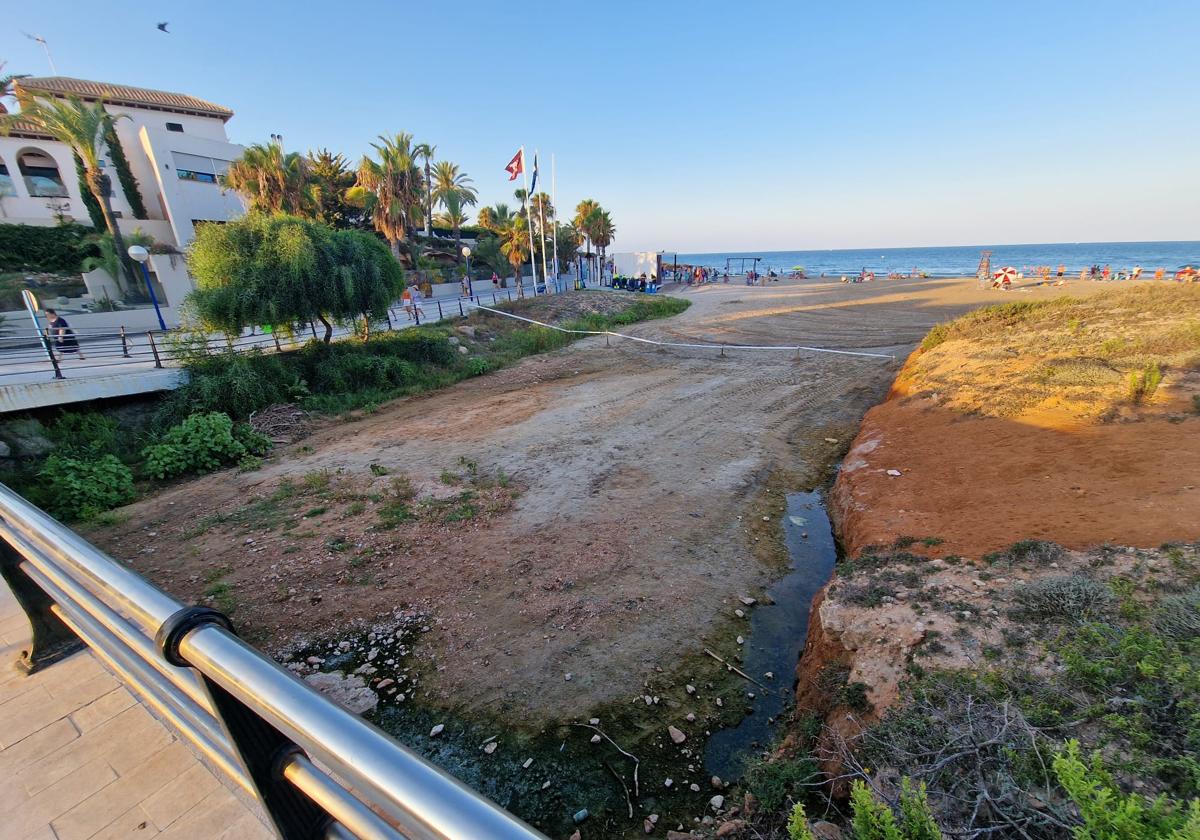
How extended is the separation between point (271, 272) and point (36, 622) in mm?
12902

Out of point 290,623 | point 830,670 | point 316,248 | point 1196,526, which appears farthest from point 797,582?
point 316,248

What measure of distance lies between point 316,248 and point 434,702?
13517mm

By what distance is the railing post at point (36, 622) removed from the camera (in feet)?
9.00

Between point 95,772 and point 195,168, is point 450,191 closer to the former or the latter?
point 195,168

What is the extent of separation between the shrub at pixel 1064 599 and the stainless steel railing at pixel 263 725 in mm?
5601

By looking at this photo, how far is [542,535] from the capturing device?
783 cm

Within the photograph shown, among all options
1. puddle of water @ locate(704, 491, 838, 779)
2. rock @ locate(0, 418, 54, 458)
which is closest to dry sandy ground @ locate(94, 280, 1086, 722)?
puddle of water @ locate(704, 491, 838, 779)

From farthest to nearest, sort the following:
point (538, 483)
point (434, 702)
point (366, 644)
A: point (538, 483), point (366, 644), point (434, 702)

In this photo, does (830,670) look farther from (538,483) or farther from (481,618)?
(538,483)

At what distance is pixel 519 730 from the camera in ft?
15.5

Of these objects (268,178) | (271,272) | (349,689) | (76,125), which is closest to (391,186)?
(268,178)

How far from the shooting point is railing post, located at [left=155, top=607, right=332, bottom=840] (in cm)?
108

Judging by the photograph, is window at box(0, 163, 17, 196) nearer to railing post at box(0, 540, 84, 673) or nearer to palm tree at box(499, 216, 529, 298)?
palm tree at box(499, 216, 529, 298)

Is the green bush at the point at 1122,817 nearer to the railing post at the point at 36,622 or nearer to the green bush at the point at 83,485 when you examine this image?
the railing post at the point at 36,622
